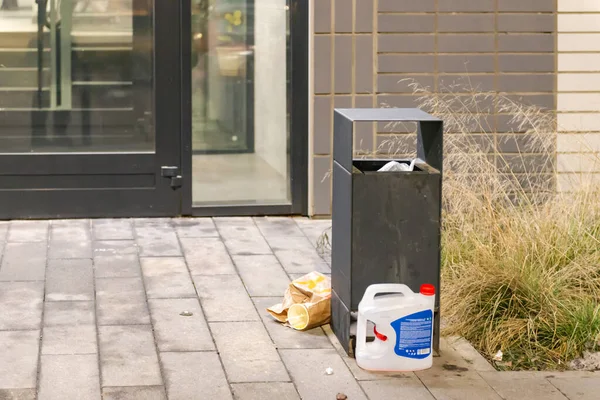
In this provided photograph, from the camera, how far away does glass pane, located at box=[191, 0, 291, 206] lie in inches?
376

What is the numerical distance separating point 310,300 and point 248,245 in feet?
7.25

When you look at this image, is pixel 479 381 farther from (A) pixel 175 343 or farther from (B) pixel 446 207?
(B) pixel 446 207

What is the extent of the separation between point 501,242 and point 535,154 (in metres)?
3.41

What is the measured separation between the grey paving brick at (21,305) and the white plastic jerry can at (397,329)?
1950mm

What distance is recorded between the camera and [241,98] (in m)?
9.69

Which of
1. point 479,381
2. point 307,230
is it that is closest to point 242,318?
point 479,381

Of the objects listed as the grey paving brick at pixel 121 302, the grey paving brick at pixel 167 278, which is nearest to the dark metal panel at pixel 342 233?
the grey paving brick at pixel 121 302

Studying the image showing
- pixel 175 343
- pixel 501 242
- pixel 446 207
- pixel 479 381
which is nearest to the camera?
pixel 479 381

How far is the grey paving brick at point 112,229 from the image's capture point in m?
8.90

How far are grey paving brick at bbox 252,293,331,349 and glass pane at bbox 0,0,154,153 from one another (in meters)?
3.40

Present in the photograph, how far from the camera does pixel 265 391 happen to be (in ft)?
17.5

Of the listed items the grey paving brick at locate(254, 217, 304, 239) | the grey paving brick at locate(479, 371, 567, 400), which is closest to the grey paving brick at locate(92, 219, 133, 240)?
the grey paving brick at locate(254, 217, 304, 239)

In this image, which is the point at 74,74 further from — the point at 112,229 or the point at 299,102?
the point at 299,102

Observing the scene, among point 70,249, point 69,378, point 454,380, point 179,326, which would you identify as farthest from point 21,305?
point 454,380
